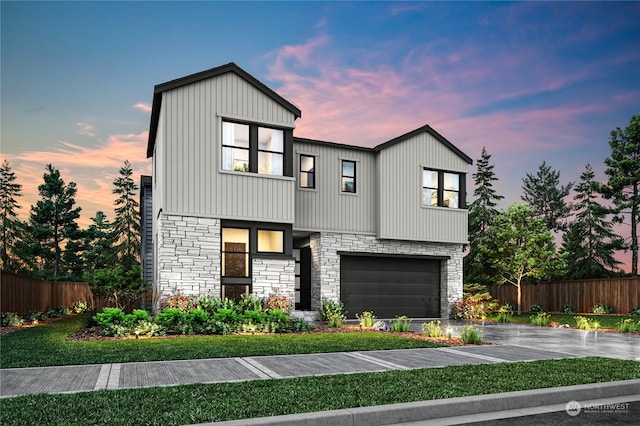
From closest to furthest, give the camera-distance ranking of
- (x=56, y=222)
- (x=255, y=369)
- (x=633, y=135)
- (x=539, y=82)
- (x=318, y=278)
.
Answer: (x=255, y=369)
(x=318, y=278)
(x=539, y=82)
(x=633, y=135)
(x=56, y=222)

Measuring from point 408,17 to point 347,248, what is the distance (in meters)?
9.48

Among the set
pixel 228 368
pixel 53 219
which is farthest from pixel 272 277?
pixel 53 219

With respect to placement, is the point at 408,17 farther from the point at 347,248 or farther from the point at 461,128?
the point at 347,248

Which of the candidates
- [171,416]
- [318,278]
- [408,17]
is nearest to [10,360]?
[171,416]

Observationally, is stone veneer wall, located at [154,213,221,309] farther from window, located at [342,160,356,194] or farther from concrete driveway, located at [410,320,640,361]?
concrete driveway, located at [410,320,640,361]

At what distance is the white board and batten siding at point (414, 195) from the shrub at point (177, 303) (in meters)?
8.38

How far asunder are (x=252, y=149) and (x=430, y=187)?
8.44m

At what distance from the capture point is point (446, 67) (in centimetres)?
2058

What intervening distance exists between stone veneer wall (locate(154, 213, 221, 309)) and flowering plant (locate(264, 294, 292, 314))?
1691 mm

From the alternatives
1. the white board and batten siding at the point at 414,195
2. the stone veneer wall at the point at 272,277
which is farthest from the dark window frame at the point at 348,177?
the stone veneer wall at the point at 272,277

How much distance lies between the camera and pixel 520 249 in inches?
933

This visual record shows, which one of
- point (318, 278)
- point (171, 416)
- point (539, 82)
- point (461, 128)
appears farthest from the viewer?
point (461, 128)

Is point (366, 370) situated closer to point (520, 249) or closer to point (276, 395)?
point (276, 395)

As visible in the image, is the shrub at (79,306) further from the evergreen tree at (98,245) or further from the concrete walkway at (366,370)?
the concrete walkway at (366,370)
